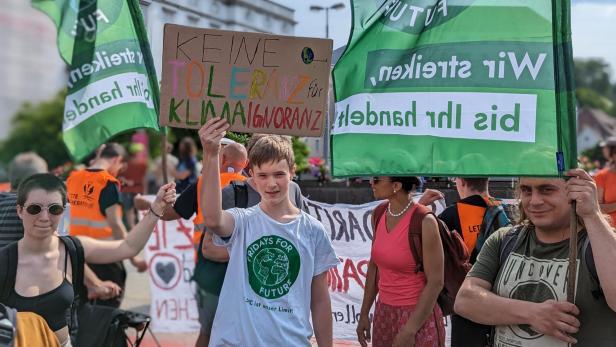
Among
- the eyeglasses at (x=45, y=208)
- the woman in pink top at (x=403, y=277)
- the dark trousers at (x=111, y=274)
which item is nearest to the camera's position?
the eyeglasses at (x=45, y=208)

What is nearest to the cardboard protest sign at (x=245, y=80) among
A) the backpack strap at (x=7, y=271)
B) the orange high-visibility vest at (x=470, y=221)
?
the backpack strap at (x=7, y=271)

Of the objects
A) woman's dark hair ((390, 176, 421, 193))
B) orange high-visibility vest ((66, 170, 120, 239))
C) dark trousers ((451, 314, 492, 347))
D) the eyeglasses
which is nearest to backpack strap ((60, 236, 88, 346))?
the eyeglasses

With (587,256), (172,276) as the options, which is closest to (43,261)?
(587,256)

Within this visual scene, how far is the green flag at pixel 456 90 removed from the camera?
291 cm

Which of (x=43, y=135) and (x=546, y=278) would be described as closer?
(x=546, y=278)

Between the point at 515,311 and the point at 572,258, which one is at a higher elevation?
the point at 572,258

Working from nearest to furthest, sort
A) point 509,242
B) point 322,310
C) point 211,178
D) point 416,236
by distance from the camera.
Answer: point 509,242 < point 211,178 < point 322,310 < point 416,236

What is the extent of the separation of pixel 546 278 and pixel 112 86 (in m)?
2.78

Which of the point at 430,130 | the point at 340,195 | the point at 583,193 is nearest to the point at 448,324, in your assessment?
the point at 340,195

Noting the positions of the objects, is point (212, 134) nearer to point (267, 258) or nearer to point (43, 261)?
point (267, 258)

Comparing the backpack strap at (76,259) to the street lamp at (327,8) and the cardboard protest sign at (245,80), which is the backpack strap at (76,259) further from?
the street lamp at (327,8)

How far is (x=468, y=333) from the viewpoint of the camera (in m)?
3.94

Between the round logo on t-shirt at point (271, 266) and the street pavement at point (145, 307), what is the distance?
257cm

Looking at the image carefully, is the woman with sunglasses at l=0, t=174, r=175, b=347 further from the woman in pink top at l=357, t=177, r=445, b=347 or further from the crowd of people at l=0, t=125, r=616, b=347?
the woman in pink top at l=357, t=177, r=445, b=347
